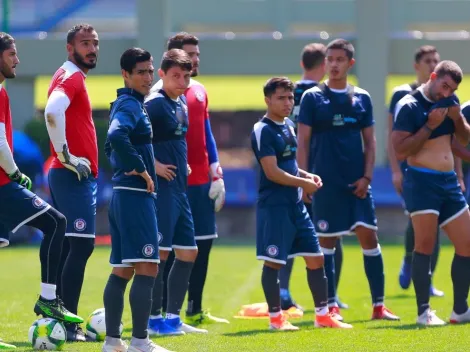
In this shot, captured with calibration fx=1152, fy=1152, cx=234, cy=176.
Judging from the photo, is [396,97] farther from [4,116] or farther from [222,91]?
[222,91]

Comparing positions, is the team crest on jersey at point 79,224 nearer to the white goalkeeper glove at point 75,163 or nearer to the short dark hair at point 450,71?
the white goalkeeper glove at point 75,163

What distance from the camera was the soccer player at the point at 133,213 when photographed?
7641mm

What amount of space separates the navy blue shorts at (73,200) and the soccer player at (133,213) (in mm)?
997

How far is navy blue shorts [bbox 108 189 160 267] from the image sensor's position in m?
7.68

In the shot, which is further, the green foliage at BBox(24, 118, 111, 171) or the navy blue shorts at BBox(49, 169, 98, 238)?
the green foliage at BBox(24, 118, 111, 171)

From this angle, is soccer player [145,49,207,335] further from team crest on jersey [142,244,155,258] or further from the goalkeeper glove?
team crest on jersey [142,244,155,258]

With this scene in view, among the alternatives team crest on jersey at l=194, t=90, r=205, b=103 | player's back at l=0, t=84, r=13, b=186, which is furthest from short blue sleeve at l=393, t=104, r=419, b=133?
player's back at l=0, t=84, r=13, b=186

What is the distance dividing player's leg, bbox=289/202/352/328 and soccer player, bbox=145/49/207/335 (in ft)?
2.82

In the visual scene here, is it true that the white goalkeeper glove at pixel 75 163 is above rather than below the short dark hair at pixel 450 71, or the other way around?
below

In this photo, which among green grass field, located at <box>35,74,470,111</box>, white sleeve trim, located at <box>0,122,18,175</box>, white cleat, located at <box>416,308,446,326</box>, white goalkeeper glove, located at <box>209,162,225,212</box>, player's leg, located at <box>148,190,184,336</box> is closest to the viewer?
white sleeve trim, located at <box>0,122,18,175</box>

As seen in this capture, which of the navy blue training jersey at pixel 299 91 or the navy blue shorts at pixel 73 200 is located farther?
the navy blue training jersey at pixel 299 91

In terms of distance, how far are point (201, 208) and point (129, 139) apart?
2.56 meters

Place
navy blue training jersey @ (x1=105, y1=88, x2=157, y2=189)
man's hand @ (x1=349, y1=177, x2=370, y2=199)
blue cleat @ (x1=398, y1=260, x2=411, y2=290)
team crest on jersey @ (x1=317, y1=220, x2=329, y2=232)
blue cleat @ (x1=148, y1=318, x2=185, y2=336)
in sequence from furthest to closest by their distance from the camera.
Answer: blue cleat @ (x1=398, y1=260, x2=411, y2=290)
team crest on jersey @ (x1=317, y1=220, x2=329, y2=232)
man's hand @ (x1=349, y1=177, x2=370, y2=199)
blue cleat @ (x1=148, y1=318, x2=185, y2=336)
navy blue training jersey @ (x1=105, y1=88, x2=157, y2=189)

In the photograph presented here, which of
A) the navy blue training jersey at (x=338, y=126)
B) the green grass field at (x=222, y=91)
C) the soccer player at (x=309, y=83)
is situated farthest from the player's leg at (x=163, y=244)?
the green grass field at (x=222, y=91)
